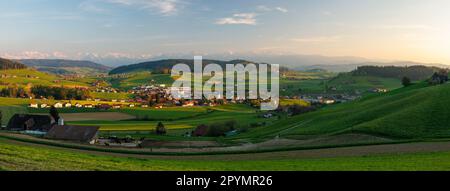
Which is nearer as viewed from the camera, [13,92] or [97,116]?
[97,116]

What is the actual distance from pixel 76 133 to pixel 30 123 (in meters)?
22.3

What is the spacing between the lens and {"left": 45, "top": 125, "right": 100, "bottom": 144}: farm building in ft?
180

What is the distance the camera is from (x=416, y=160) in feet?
83.8

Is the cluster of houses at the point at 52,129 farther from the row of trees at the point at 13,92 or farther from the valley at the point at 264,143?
the row of trees at the point at 13,92

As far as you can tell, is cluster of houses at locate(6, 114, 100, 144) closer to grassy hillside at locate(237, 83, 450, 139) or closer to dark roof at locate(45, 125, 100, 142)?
dark roof at locate(45, 125, 100, 142)

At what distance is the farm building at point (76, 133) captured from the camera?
54.9 meters

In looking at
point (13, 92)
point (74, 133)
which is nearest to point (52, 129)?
point (74, 133)

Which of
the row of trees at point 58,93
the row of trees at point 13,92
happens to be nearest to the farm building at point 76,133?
the row of trees at point 58,93

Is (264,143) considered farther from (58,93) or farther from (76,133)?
(58,93)

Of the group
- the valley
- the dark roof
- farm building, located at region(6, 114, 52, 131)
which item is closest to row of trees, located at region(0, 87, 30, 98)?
the valley

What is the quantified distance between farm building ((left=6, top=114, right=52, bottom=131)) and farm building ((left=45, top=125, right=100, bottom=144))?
14563mm

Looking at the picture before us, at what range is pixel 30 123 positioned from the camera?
72750 millimetres

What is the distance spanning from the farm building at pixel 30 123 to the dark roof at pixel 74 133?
14480 mm
